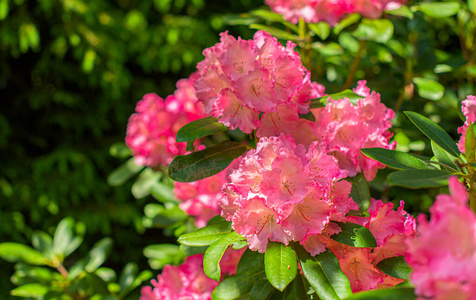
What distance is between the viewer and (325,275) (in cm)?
70

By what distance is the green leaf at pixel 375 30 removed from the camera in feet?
3.61

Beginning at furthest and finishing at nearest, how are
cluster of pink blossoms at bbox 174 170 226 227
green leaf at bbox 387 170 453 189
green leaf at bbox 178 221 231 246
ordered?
cluster of pink blossoms at bbox 174 170 226 227 < green leaf at bbox 178 221 231 246 < green leaf at bbox 387 170 453 189

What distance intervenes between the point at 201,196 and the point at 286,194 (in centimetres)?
49

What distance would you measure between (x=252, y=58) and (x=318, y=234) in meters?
0.35

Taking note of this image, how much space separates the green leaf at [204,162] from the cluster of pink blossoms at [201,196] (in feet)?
0.73

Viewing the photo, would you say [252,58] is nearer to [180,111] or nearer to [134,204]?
[180,111]

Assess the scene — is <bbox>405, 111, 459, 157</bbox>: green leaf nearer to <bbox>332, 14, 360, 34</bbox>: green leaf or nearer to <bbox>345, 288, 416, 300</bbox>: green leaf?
<bbox>345, 288, 416, 300</bbox>: green leaf

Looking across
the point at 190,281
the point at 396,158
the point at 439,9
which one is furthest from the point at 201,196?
the point at 439,9

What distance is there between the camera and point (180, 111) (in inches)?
48.9

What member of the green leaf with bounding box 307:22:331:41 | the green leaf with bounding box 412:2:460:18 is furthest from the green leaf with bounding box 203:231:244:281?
the green leaf with bounding box 412:2:460:18

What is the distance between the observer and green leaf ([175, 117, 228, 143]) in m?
0.82

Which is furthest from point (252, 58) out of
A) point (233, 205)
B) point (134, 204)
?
point (134, 204)

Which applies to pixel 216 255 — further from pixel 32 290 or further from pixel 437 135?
pixel 32 290

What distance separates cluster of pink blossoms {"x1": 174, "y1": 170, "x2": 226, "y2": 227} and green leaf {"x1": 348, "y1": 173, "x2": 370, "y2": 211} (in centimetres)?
39
